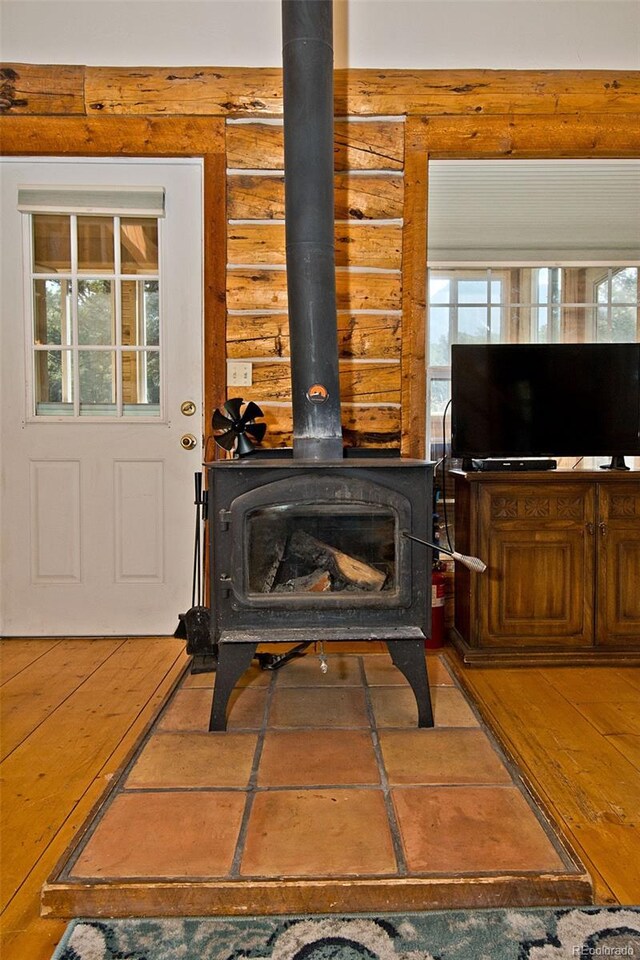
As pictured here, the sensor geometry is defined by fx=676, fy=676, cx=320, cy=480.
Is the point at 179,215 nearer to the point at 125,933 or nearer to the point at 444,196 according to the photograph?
the point at 444,196

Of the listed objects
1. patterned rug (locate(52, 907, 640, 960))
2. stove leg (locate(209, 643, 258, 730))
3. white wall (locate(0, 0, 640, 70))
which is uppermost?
white wall (locate(0, 0, 640, 70))

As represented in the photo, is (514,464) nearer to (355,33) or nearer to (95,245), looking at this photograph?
(355,33)

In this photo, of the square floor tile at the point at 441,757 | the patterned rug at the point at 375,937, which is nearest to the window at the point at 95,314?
the square floor tile at the point at 441,757

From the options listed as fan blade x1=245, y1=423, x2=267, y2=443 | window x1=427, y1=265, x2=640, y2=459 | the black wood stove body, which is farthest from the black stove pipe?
window x1=427, y1=265, x2=640, y2=459

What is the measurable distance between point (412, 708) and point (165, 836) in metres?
0.90

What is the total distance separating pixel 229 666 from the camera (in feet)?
6.32

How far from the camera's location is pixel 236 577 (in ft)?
6.42

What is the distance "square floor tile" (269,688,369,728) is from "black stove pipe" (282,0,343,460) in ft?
2.59

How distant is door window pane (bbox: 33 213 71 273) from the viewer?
2.97 metres

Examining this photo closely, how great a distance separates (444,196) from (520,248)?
2.44 feet

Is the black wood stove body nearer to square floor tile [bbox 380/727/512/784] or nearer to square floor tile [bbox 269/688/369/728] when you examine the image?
square floor tile [bbox 380/727/512/784]

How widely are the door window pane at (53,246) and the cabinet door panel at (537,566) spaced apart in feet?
6.78

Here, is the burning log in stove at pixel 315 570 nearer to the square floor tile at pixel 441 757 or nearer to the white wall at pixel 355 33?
the square floor tile at pixel 441 757

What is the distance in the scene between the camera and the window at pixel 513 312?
449 centimetres
